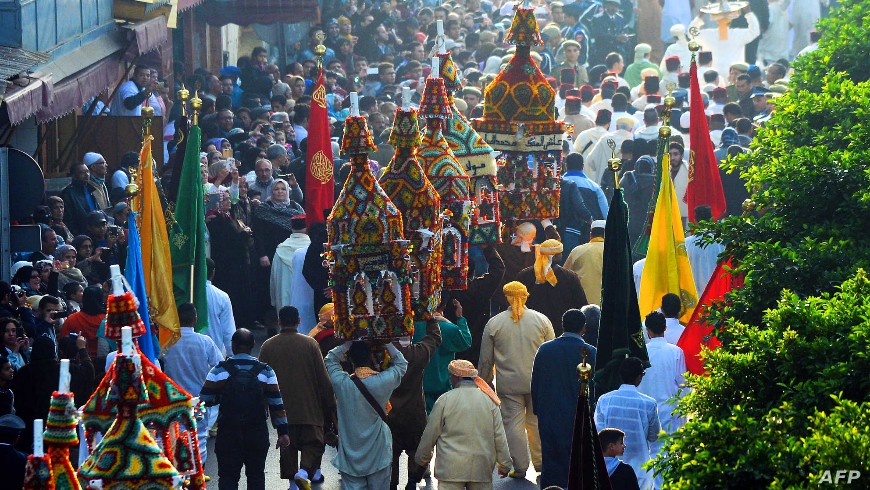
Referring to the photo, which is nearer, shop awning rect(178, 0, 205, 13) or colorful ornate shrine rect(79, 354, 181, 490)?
colorful ornate shrine rect(79, 354, 181, 490)

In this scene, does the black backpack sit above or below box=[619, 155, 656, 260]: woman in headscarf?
below

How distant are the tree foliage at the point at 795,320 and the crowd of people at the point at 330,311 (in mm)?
649

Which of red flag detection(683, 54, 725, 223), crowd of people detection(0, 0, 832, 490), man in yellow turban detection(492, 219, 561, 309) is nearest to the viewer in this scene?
crowd of people detection(0, 0, 832, 490)

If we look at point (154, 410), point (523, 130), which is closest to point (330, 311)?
point (523, 130)

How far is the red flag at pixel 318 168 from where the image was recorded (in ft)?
65.5

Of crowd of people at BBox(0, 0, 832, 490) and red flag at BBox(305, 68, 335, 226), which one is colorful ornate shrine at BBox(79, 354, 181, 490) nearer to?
crowd of people at BBox(0, 0, 832, 490)

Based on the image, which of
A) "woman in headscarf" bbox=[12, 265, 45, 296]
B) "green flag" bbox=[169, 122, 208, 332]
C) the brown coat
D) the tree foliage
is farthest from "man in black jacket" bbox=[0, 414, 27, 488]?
"green flag" bbox=[169, 122, 208, 332]

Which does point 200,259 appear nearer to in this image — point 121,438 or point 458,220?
point 458,220

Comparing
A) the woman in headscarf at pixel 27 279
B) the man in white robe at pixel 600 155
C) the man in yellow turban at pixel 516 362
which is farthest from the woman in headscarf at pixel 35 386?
the man in white robe at pixel 600 155

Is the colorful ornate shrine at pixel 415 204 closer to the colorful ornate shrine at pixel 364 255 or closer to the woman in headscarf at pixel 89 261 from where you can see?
the colorful ornate shrine at pixel 364 255

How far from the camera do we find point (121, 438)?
9109 mm

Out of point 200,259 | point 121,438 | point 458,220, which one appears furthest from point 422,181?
point 121,438

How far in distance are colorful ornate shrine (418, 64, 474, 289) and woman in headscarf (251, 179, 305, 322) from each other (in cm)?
371

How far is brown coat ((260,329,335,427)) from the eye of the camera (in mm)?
14328
